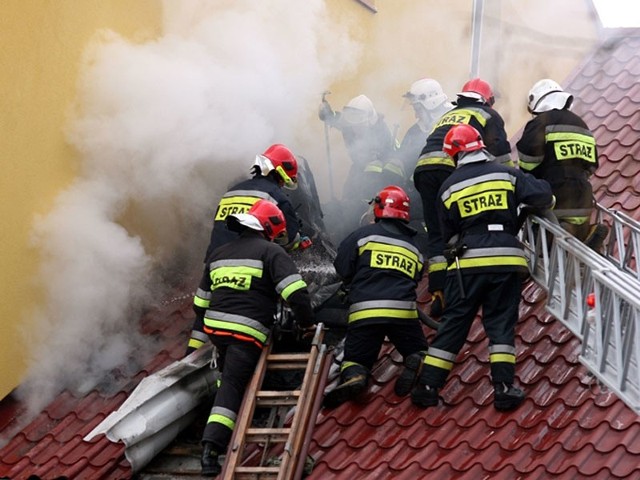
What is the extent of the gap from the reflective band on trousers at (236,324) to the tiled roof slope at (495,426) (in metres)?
0.81

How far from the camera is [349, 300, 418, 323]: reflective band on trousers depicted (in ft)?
25.1

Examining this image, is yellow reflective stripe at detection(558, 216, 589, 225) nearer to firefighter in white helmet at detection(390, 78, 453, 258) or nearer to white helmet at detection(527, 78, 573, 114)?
white helmet at detection(527, 78, 573, 114)

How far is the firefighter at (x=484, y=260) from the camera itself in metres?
7.14

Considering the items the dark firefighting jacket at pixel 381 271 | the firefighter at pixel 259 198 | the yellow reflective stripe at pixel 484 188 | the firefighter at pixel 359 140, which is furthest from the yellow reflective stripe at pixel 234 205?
the firefighter at pixel 359 140

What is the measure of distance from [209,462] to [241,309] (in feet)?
3.24

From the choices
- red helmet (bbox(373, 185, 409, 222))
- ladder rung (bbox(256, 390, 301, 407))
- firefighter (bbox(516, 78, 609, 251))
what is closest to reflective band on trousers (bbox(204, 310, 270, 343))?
ladder rung (bbox(256, 390, 301, 407))

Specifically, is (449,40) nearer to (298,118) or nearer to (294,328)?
(298,118)

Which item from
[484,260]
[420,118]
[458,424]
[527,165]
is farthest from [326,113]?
[458,424]

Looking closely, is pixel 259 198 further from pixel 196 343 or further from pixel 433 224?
pixel 433 224

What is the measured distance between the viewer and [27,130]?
8.45m

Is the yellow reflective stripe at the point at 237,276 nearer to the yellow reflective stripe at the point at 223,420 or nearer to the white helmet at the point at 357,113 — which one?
the yellow reflective stripe at the point at 223,420

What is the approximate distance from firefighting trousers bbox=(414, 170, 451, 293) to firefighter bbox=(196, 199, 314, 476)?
1.21m

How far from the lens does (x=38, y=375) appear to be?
8.67 metres

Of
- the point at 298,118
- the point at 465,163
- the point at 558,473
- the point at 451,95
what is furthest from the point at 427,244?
the point at 451,95
